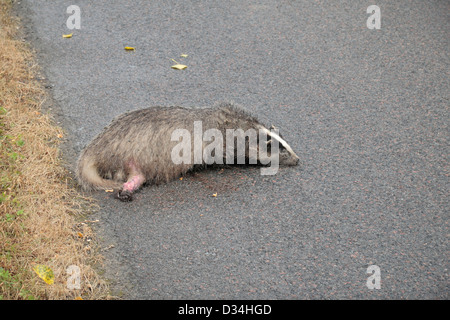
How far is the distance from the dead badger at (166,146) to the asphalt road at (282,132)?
187 mm

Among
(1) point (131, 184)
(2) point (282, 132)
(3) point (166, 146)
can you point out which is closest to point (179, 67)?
(2) point (282, 132)

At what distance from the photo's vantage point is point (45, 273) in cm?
313

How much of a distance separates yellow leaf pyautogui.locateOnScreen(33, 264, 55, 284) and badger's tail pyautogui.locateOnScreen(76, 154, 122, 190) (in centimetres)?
103

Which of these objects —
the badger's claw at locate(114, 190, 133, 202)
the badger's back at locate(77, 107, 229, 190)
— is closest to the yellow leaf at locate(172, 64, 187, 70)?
the badger's back at locate(77, 107, 229, 190)

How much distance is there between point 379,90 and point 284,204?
8.05 ft

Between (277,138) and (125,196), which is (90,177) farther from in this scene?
(277,138)

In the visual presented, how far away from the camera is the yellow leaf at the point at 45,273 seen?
3.09 meters

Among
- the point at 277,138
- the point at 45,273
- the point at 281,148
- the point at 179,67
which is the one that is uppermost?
the point at 179,67

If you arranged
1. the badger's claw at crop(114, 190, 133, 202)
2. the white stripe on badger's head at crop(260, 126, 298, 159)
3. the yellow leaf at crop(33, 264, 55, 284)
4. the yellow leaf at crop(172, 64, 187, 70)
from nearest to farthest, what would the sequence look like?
the yellow leaf at crop(33, 264, 55, 284) → the badger's claw at crop(114, 190, 133, 202) → the white stripe on badger's head at crop(260, 126, 298, 159) → the yellow leaf at crop(172, 64, 187, 70)

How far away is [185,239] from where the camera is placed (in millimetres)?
3680

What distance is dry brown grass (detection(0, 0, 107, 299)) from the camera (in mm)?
3102

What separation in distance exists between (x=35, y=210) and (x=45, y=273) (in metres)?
0.70

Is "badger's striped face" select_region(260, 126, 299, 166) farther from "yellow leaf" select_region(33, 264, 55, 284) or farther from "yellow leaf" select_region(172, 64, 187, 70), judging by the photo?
"yellow leaf" select_region(33, 264, 55, 284)
